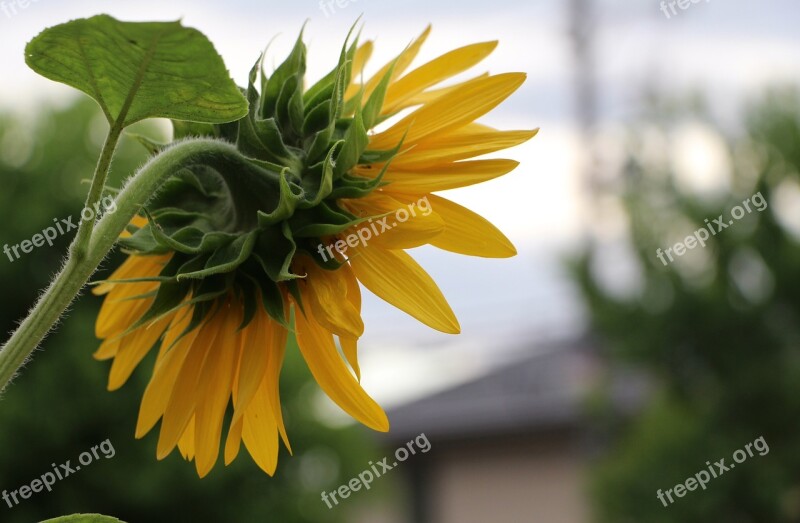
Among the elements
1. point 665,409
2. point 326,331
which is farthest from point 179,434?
point 665,409

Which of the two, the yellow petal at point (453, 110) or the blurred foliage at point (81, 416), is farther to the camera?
the blurred foliage at point (81, 416)

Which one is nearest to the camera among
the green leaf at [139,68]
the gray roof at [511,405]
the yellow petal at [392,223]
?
the green leaf at [139,68]

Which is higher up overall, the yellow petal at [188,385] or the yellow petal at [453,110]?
the yellow petal at [453,110]

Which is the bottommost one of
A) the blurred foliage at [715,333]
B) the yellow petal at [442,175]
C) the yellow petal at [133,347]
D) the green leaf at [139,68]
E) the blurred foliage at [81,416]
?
the blurred foliage at [715,333]

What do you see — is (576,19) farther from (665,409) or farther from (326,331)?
(326,331)

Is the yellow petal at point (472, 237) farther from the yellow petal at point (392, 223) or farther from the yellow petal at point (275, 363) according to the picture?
the yellow petal at point (275, 363)

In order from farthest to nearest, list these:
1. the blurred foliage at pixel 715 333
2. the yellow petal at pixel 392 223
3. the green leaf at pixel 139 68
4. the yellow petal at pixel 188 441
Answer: the blurred foliage at pixel 715 333 → the yellow petal at pixel 188 441 → the yellow petal at pixel 392 223 → the green leaf at pixel 139 68

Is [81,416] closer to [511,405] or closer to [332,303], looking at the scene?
[332,303]

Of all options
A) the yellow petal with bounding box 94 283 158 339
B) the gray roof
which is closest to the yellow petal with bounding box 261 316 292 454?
the yellow petal with bounding box 94 283 158 339

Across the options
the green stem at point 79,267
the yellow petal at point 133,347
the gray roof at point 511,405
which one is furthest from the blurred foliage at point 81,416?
the gray roof at point 511,405
